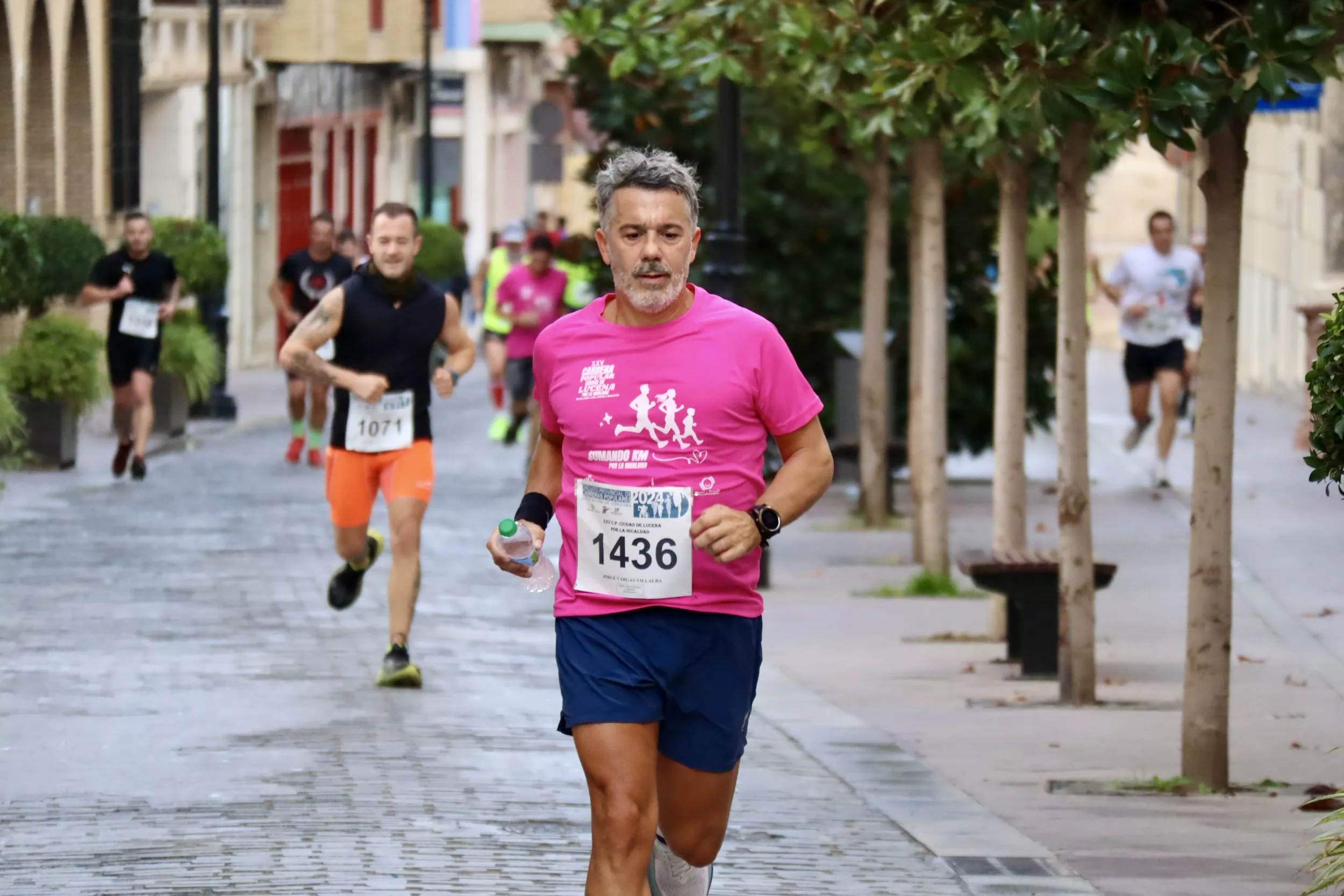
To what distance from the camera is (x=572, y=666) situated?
581 centimetres

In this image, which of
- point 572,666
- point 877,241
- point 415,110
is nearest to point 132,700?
point 572,666

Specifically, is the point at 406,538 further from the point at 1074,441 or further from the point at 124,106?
the point at 124,106

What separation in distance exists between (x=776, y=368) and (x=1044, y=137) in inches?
245

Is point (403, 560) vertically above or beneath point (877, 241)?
beneath

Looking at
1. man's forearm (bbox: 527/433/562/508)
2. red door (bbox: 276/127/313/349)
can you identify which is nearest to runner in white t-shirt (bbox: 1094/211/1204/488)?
man's forearm (bbox: 527/433/562/508)

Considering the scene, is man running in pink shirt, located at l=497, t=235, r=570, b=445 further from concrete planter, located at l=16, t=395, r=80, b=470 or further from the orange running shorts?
the orange running shorts

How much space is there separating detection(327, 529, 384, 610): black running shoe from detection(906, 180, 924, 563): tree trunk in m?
4.55

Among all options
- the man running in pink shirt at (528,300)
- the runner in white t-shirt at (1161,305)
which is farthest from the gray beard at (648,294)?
the man running in pink shirt at (528,300)

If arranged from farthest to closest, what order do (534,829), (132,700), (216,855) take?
(132,700) < (534,829) < (216,855)

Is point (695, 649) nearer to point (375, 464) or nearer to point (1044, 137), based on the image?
point (375, 464)

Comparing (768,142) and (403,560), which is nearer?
(403,560)

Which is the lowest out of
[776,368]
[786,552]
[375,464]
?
[786,552]

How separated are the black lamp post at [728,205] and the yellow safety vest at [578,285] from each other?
333cm

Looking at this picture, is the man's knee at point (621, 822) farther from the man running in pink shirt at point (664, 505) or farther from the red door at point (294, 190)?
the red door at point (294, 190)
